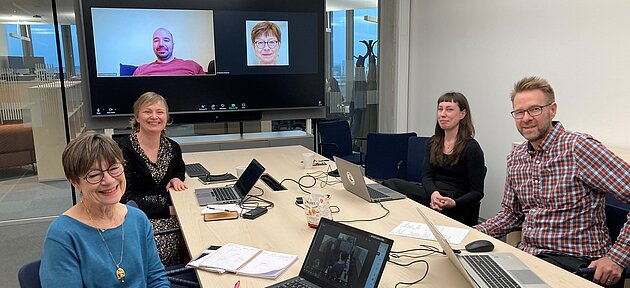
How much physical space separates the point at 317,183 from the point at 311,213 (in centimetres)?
89

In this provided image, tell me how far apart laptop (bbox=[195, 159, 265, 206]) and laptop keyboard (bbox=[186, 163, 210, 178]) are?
0.46m

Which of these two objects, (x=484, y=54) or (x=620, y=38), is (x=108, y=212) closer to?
(x=620, y=38)

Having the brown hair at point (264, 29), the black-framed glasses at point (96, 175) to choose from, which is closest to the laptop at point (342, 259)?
the black-framed glasses at point (96, 175)

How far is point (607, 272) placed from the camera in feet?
6.53

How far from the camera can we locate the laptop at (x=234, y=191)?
8.88ft

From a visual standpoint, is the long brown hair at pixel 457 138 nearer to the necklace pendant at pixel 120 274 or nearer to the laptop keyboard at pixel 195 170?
the laptop keyboard at pixel 195 170

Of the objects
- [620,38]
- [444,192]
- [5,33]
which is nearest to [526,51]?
[620,38]

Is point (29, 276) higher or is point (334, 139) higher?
point (29, 276)

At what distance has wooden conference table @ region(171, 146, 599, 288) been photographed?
1.73 metres

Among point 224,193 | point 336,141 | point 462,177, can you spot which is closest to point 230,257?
point 224,193

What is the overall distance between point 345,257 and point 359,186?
1208mm

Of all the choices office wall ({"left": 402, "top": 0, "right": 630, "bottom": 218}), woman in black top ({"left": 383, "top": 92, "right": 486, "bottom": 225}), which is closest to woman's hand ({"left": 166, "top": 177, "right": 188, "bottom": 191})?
woman in black top ({"left": 383, "top": 92, "right": 486, "bottom": 225})

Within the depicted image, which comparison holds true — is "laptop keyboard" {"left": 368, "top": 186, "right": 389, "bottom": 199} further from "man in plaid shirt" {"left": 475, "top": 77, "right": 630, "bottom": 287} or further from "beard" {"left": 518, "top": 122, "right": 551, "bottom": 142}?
"beard" {"left": 518, "top": 122, "right": 551, "bottom": 142}

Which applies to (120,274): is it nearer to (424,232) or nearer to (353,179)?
(424,232)
